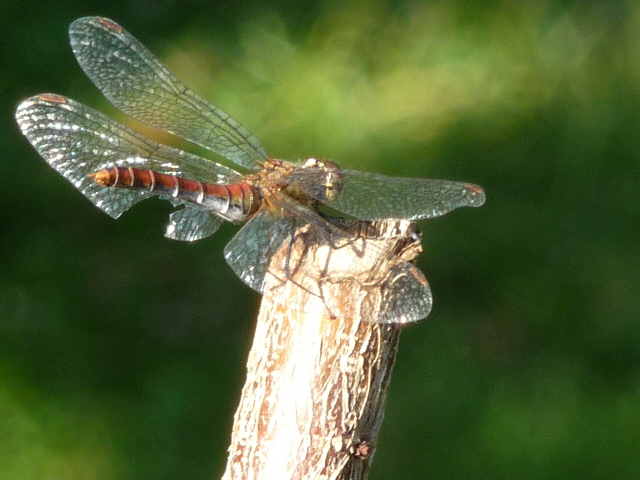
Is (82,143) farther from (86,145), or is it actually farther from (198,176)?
(198,176)

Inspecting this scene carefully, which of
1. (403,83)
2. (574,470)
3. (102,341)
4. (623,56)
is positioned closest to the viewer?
(574,470)

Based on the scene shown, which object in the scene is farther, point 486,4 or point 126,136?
point 486,4

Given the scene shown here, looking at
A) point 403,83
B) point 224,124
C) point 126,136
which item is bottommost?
point 126,136

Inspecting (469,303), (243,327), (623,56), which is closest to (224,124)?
(243,327)

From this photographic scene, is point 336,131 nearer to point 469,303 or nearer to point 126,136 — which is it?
point 469,303

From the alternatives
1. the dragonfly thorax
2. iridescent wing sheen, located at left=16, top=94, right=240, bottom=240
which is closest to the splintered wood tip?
iridescent wing sheen, located at left=16, top=94, right=240, bottom=240

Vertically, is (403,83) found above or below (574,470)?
above

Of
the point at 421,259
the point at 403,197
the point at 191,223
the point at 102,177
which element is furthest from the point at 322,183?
the point at 421,259

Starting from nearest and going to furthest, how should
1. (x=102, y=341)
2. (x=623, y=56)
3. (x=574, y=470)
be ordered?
(x=574, y=470) → (x=102, y=341) → (x=623, y=56)

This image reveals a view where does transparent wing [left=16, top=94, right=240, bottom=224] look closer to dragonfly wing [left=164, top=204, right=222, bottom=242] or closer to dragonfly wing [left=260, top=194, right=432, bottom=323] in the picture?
dragonfly wing [left=164, top=204, right=222, bottom=242]
